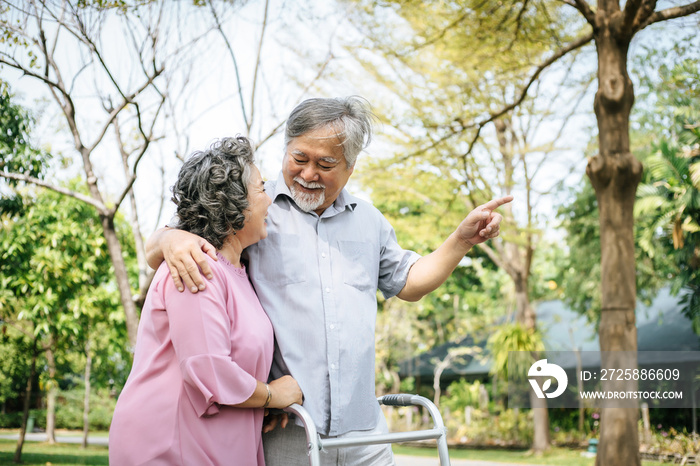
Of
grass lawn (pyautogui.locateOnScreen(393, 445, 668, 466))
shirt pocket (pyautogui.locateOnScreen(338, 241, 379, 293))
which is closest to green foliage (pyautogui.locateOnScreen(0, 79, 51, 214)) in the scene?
shirt pocket (pyautogui.locateOnScreen(338, 241, 379, 293))

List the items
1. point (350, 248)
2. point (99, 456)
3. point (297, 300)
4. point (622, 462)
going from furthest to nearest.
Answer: point (99, 456), point (622, 462), point (350, 248), point (297, 300)

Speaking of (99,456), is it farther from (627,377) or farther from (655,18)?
(655,18)

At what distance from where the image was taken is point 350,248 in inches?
77.2

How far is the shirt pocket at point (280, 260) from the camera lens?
1835 millimetres

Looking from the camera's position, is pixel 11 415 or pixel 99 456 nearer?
pixel 99 456

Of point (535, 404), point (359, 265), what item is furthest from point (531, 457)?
point (359, 265)

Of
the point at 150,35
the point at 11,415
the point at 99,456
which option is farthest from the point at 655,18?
the point at 11,415

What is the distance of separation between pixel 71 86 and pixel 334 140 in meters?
4.60

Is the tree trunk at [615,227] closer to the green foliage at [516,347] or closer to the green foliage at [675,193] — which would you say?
the green foliage at [675,193]

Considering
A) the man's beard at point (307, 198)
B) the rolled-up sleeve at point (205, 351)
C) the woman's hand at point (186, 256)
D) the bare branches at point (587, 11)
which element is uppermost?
the bare branches at point (587, 11)

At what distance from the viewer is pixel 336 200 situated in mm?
2012

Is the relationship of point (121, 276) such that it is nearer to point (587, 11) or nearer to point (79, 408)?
point (587, 11)

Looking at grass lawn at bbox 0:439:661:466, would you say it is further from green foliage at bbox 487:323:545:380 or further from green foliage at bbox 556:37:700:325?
green foliage at bbox 556:37:700:325

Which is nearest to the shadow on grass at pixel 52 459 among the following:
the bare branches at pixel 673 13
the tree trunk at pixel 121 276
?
the tree trunk at pixel 121 276
